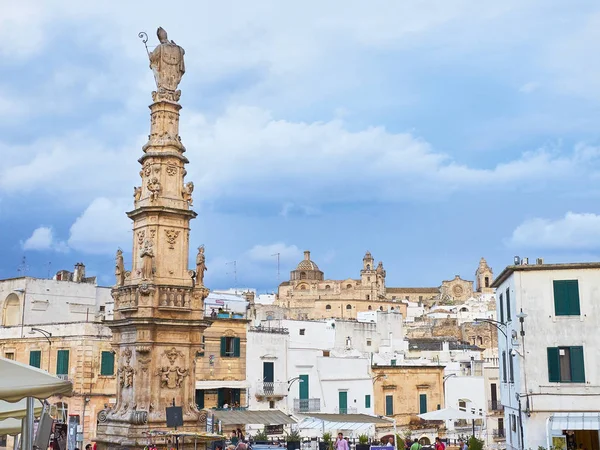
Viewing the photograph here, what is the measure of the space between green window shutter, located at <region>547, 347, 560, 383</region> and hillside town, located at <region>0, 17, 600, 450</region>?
0.11ft

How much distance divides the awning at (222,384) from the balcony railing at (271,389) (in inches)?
26.9

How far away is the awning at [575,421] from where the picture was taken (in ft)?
73.2

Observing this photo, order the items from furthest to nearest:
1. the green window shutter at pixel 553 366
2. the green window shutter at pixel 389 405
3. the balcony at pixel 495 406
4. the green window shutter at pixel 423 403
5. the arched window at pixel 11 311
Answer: the balcony at pixel 495 406, the green window shutter at pixel 423 403, the green window shutter at pixel 389 405, the arched window at pixel 11 311, the green window shutter at pixel 553 366

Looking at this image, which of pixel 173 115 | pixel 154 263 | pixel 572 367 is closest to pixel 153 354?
pixel 154 263

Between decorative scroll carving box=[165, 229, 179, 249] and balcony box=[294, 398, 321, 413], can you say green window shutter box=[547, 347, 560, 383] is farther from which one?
balcony box=[294, 398, 321, 413]

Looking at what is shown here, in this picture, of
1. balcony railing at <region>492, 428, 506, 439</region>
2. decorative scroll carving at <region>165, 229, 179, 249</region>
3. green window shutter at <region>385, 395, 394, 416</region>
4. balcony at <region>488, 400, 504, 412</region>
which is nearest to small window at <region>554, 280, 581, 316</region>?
decorative scroll carving at <region>165, 229, 179, 249</region>

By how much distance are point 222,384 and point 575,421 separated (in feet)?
58.2

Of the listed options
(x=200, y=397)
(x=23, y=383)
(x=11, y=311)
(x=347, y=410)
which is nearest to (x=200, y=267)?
(x=23, y=383)

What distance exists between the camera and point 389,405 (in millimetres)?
43750

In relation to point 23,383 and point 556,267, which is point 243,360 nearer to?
point 556,267

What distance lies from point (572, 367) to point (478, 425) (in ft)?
79.2

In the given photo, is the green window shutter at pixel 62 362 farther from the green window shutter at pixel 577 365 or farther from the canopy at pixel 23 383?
the canopy at pixel 23 383

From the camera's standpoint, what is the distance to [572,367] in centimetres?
2295

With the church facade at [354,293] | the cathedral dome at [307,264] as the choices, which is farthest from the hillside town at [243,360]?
the cathedral dome at [307,264]
